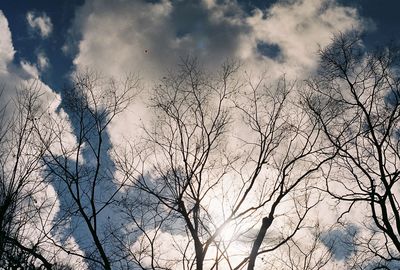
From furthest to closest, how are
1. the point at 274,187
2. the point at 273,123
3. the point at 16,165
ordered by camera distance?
the point at 273,123 < the point at 274,187 < the point at 16,165

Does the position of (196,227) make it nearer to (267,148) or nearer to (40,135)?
(267,148)

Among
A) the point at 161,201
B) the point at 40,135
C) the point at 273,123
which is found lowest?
the point at 161,201

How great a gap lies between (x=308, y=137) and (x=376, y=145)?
2.18 metres

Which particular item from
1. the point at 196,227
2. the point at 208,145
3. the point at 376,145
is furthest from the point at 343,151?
the point at 196,227

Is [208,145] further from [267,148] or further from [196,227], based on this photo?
[196,227]

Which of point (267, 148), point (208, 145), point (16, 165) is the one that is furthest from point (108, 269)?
point (267, 148)

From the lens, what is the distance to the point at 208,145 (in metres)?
11.4

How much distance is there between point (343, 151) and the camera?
1189 centimetres

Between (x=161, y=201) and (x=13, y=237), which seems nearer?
(x=13, y=237)

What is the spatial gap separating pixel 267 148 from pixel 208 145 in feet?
5.92

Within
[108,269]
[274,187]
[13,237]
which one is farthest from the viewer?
[274,187]

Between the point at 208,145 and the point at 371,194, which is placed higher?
the point at 208,145

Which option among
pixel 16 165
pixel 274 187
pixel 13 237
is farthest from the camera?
pixel 274 187

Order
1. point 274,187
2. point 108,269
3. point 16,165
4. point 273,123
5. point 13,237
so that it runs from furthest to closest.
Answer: point 273,123
point 274,187
point 108,269
point 13,237
point 16,165
